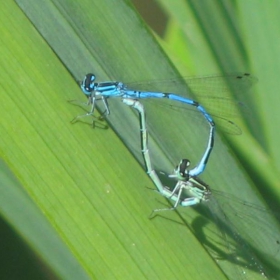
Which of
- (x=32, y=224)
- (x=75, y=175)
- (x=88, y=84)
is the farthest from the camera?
(x=88, y=84)

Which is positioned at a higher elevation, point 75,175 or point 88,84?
point 88,84

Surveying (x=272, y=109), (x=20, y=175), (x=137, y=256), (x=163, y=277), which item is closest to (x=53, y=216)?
(x=20, y=175)

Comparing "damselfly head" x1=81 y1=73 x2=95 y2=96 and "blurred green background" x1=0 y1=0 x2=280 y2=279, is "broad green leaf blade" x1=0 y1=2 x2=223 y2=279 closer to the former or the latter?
"blurred green background" x1=0 y1=0 x2=280 y2=279

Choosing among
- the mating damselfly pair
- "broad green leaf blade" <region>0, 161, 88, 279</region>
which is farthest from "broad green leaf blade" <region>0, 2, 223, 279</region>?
"broad green leaf blade" <region>0, 161, 88, 279</region>

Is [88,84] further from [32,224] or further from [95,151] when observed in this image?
[32,224]

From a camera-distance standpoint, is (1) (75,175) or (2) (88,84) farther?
(2) (88,84)

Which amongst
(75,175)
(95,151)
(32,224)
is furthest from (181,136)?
(32,224)

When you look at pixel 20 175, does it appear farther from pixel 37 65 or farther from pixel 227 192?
pixel 227 192

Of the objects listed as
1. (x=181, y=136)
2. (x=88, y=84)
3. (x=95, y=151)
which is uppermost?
(x=88, y=84)

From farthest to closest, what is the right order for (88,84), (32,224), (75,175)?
(88,84) < (32,224) < (75,175)
